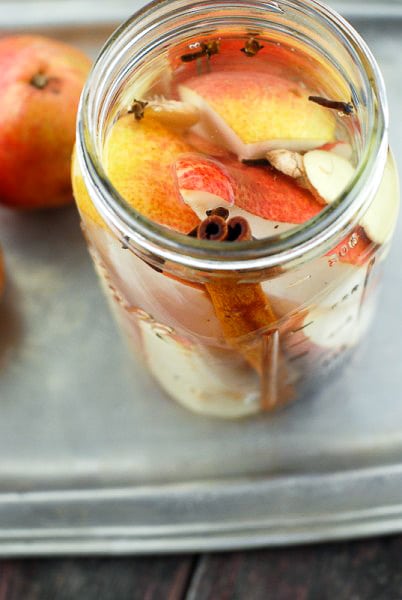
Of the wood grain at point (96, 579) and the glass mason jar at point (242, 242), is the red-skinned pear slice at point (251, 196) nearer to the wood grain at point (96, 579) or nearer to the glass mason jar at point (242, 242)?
the glass mason jar at point (242, 242)

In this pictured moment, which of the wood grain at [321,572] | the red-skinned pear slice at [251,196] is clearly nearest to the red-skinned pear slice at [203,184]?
the red-skinned pear slice at [251,196]

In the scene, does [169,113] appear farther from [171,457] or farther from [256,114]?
[171,457]

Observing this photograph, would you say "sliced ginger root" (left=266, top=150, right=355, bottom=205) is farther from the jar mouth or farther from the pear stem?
the pear stem

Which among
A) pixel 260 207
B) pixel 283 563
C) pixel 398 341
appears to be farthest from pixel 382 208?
pixel 283 563

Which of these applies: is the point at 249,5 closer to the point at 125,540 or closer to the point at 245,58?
the point at 245,58

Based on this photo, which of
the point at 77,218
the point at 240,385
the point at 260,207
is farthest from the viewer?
the point at 77,218

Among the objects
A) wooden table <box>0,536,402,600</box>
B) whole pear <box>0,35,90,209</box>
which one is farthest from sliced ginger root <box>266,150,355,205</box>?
wooden table <box>0,536,402,600</box>

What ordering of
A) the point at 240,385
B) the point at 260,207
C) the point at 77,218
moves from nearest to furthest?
1. the point at 260,207
2. the point at 240,385
3. the point at 77,218
